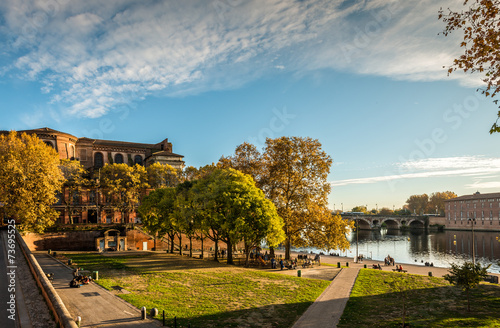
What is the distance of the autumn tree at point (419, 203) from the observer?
187 m

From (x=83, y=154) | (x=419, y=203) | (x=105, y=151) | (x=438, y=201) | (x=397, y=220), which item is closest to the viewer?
(x=83, y=154)

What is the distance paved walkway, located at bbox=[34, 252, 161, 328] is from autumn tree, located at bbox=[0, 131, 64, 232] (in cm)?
1937

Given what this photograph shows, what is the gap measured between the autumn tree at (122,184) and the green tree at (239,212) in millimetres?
31212

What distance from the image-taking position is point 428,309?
20.6 m

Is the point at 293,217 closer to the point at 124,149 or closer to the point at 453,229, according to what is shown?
the point at 124,149

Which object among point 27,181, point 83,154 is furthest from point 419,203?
point 27,181

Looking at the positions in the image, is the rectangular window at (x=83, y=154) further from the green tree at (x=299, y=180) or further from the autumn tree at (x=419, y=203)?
the autumn tree at (x=419, y=203)

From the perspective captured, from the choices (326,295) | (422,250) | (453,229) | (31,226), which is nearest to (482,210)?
(453,229)

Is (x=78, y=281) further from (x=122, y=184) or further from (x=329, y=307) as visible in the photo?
(x=122, y=184)

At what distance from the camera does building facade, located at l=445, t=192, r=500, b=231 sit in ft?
376

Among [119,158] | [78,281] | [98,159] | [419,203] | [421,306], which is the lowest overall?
[419,203]

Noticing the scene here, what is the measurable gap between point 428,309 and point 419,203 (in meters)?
194

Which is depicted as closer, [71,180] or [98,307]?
[98,307]

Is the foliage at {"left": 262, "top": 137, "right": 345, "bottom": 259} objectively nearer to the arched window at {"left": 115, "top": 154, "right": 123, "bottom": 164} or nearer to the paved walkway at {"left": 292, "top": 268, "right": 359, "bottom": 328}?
the paved walkway at {"left": 292, "top": 268, "right": 359, "bottom": 328}
